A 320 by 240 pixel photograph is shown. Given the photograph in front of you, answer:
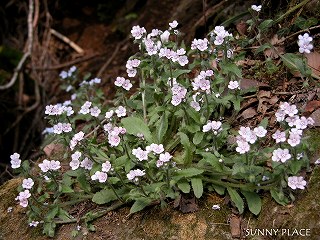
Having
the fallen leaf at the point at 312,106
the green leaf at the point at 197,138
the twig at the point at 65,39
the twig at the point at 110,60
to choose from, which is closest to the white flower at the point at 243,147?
the green leaf at the point at 197,138

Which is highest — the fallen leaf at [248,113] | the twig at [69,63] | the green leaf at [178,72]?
the green leaf at [178,72]

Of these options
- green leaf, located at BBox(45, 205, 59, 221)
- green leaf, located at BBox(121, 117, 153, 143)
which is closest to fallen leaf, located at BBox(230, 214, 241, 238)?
green leaf, located at BBox(121, 117, 153, 143)

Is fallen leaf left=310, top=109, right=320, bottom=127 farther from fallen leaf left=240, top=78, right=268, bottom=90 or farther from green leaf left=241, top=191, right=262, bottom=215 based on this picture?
green leaf left=241, top=191, right=262, bottom=215

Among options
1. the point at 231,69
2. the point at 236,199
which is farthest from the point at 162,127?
the point at 236,199

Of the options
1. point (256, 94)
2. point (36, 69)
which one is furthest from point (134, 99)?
point (36, 69)

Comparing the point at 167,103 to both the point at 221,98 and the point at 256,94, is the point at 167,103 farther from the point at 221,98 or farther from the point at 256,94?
the point at 256,94

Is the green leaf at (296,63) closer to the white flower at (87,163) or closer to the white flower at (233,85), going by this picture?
the white flower at (233,85)
